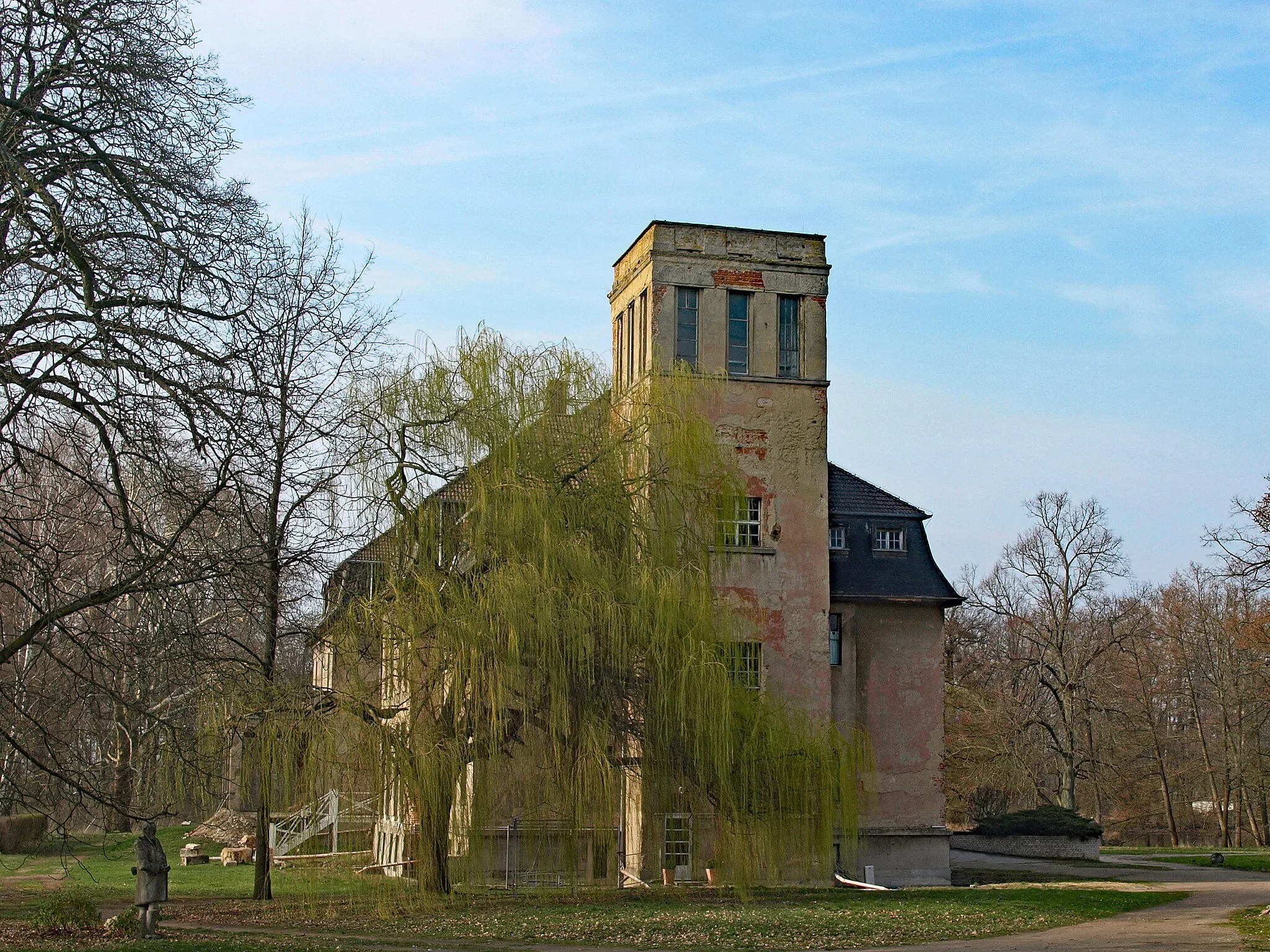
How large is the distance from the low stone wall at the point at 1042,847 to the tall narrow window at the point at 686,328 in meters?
17.8

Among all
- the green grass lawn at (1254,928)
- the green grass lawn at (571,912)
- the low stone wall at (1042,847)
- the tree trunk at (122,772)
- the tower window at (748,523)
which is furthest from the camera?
the low stone wall at (1042,847)

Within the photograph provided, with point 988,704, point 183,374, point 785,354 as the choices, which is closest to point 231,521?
point 183,374

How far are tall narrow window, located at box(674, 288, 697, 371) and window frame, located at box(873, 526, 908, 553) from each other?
7.11m

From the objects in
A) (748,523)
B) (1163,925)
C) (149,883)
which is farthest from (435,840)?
(748,523)

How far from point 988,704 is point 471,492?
30712 millimetres

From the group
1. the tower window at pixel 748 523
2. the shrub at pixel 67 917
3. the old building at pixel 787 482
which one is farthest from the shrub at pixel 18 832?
the old building at pixel 787 482

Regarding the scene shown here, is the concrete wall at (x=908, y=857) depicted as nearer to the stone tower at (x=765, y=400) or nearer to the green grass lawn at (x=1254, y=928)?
the stone tower at (x=765, y=400)

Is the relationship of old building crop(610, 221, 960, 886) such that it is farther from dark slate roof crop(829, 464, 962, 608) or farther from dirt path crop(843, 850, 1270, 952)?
dirt path crop(843, 850, 1270, 952)

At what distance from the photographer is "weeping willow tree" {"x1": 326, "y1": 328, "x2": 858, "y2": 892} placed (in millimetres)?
19766

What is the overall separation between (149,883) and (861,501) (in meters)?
21.2

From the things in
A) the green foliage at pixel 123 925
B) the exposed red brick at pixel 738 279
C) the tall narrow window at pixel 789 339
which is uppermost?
the exposed red brick at pixel 738 279

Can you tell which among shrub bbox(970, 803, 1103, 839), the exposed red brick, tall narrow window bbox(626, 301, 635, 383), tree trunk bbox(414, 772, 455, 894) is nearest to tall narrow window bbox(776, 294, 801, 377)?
the exposed red brick

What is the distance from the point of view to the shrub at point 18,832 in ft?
104

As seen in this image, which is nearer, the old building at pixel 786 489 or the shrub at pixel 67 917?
the shrub at pixel 67 917
